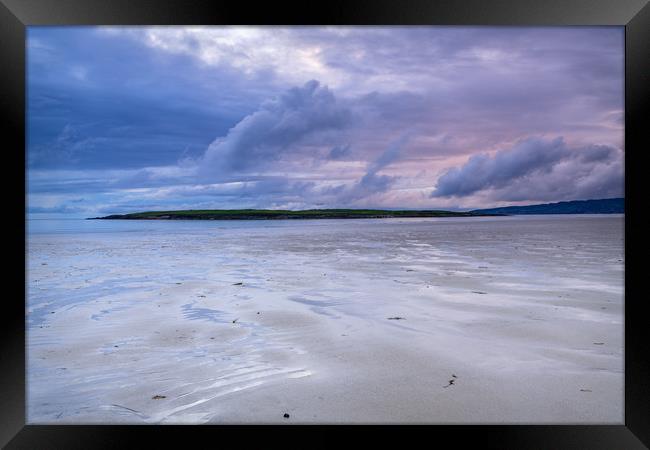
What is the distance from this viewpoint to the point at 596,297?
434 centimetres

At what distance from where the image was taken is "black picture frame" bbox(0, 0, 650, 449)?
2006mm

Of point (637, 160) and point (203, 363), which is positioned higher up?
point (637, 160)

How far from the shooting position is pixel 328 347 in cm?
295

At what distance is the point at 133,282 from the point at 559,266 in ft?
19.6

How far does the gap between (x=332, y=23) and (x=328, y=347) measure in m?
2.03

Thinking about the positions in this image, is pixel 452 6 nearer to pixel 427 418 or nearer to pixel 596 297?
pixel 427 418

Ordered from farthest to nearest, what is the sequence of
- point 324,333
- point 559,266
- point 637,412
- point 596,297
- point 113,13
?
point 559,266
point 596,297
point 324,333
point 113,13
point 637,412

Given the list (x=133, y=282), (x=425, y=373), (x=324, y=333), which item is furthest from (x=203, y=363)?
(x=133, y=282)

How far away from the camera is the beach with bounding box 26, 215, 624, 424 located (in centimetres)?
216

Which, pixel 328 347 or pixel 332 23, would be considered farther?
pixel 328 347

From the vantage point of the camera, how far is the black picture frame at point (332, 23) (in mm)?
2006

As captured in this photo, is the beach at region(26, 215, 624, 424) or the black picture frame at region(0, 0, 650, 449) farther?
the beach at region(26, 215, 624, 424)

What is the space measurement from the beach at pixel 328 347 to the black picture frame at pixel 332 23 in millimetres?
83

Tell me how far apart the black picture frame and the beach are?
3.3 inches
